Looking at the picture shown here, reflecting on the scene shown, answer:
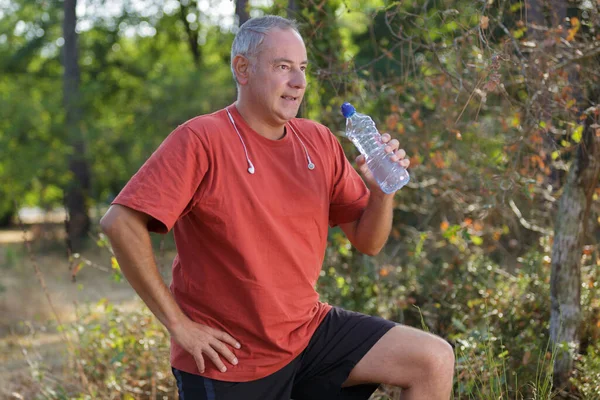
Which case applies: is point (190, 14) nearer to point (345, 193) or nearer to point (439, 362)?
point (345, 193)

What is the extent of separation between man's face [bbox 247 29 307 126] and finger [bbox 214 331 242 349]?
Answer: 85 centimetres

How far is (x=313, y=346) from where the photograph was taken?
10.4 ft

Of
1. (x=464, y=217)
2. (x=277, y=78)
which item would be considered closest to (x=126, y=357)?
(x=277, y=78)

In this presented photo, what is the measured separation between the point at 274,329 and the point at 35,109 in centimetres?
1329

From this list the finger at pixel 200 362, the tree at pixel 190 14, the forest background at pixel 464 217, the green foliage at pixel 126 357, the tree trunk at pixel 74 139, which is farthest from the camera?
the tree at pixel 190 14

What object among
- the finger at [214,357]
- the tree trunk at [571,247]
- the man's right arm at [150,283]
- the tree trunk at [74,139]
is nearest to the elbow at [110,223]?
the man's right arm at [150,283]

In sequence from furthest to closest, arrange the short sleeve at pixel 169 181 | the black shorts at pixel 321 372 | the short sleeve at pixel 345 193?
the short sleeve at pixel 345 193 → the black shorts at pixel 321 372 → the short sleeve at pixel 169 181

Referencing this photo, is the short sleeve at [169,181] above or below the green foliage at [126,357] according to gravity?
above

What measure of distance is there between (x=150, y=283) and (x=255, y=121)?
78 centimetres

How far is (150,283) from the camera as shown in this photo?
2.87 m

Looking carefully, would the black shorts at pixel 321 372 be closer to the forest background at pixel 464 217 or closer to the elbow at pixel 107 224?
the forest background at pixel 464 217

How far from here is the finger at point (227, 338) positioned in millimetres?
2984

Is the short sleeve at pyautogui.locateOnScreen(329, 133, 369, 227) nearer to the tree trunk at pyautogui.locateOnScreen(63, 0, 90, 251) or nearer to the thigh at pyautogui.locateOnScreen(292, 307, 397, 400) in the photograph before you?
the thigh at pyautogui.locateOnScreen(292, 307, 397, 400)

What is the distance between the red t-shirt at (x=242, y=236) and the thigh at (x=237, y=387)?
1.1 inches
